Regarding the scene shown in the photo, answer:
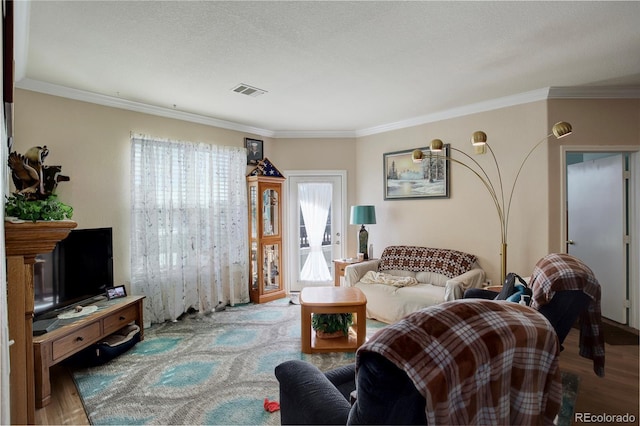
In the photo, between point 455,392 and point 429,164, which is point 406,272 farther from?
point 455,392

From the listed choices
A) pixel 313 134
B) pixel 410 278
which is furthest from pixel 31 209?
pixel 313 134

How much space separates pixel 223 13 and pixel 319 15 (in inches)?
23.2

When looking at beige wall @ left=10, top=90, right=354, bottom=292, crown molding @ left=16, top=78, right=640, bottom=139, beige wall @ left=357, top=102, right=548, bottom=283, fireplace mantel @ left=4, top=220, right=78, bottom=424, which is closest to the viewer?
fireplace mantel @ left=4, top=220, right=78, bottom=424

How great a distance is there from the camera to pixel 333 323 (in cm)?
311

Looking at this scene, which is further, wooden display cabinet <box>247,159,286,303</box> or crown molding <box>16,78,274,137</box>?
wooden display cabinet <box>247,159,286,303</box>

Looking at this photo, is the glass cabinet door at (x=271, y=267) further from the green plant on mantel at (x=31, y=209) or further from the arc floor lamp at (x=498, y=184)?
the green plant on mantel at (x=31, y=209)

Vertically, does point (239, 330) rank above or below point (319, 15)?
below

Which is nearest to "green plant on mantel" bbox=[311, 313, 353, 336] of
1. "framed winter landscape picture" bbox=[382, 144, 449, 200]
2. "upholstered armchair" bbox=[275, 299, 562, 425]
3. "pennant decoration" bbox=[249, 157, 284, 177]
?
"framed winter landscape picture" bbox=[382, 144, 449, 200]

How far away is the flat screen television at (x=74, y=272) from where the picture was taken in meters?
2.53

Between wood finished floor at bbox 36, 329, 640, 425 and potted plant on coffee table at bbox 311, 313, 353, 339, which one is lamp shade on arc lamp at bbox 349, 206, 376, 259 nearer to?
potted plant on coffee table at bbox 311, 313, 353, 339

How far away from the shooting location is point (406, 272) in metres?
4.08

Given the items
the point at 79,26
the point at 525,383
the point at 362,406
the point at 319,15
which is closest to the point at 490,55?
the point at 319,15

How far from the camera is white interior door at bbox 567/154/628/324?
11.5 feet

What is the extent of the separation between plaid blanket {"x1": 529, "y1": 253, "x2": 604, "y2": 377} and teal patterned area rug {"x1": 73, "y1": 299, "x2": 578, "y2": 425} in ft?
1.94
